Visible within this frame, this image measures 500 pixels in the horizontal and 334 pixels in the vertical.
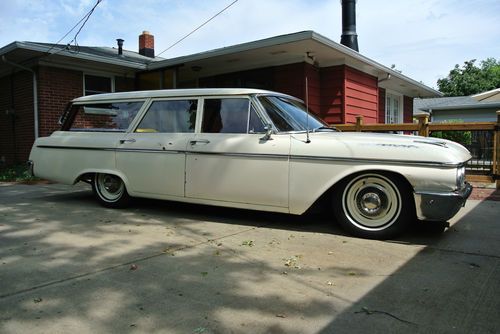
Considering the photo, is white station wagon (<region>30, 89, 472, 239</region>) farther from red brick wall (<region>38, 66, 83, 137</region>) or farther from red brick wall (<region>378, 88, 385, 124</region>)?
red brick wall (<region>378, 88, 385, 124</region>)

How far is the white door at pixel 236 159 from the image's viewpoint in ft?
16.1

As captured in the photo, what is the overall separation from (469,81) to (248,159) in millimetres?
60220

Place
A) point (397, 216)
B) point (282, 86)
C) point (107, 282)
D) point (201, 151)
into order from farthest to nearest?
point (282, 86) < point (201, 151) < point (397, 216) < point (107, 282)

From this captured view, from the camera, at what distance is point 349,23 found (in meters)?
14.6

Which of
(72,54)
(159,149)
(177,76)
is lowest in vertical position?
(159,149)

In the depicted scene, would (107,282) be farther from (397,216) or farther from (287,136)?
(397,216)

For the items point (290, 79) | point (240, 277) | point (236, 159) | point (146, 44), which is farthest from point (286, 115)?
point (146, 44)

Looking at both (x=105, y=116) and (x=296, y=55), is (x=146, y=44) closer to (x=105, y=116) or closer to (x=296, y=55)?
(x=296, y=55)

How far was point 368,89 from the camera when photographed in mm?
12977

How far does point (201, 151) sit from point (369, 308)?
3.06m

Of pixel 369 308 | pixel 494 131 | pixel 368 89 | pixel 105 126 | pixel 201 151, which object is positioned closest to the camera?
pixel 369 308

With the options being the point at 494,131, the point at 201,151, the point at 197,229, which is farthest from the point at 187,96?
the point at 494,131

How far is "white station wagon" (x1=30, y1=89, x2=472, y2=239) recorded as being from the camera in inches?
173

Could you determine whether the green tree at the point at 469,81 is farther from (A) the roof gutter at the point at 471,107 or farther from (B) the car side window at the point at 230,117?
(B) the car side window at the point at 230,117
